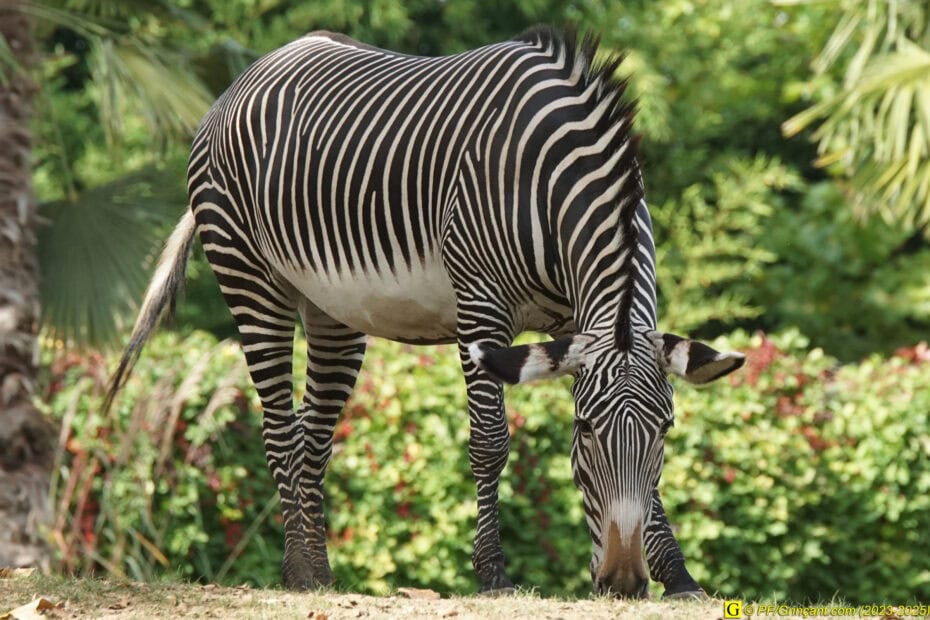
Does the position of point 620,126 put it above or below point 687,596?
above

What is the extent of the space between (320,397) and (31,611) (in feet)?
6.88

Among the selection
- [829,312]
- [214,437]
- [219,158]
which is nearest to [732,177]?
[829,312]

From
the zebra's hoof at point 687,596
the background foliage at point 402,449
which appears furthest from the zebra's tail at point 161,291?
the zebra's hoof at point 687,596

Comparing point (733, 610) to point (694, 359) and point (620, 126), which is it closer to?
point (694, 359)

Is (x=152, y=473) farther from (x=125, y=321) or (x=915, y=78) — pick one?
(x=915, y=78)

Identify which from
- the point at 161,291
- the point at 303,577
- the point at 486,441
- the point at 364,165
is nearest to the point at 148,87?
the point at 161,291

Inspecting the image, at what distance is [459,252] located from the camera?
4.83 m

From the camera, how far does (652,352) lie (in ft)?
14.2

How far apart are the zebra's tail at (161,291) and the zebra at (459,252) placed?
12 mm

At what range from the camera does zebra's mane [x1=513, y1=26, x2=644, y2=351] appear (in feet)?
14.4

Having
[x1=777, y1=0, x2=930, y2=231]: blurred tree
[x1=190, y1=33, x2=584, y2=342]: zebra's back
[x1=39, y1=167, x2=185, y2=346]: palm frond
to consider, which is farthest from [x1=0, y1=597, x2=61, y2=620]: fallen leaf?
[x1=777, y1=0, x2=930, y2=231]: blurred tree

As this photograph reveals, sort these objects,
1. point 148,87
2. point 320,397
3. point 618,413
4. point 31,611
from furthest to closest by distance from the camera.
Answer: point 148,87
point 320,397
point 31,611
point 618,413

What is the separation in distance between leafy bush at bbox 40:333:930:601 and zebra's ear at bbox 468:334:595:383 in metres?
4.12

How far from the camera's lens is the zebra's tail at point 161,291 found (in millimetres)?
6312
